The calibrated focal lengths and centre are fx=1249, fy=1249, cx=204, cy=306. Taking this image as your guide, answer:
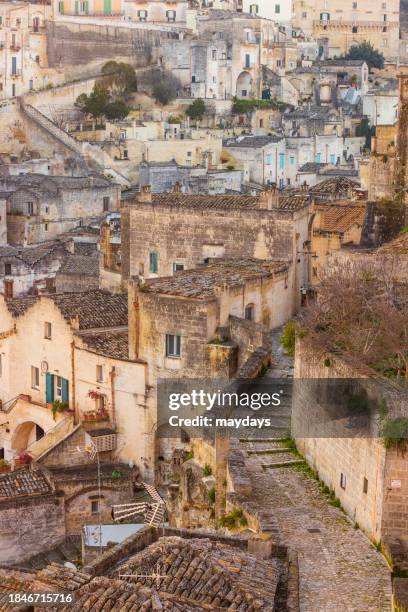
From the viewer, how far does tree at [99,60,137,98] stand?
77.0 m

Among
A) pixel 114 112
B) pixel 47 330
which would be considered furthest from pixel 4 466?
pixel 114 112

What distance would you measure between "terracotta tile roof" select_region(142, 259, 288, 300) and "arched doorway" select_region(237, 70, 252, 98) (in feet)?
179

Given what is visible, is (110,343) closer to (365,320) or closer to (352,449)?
(365,320)

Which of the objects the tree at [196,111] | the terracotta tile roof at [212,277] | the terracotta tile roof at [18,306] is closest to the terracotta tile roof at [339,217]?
the terracotta tile roof at [212,277]

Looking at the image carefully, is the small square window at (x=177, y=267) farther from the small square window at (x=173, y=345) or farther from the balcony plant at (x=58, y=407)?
the small square window at (x=173, y=345)

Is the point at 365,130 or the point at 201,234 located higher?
the point at 365,130

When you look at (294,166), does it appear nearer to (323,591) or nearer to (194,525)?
(194,525)

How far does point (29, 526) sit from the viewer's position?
23.0 metres

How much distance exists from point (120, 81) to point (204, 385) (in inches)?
2246

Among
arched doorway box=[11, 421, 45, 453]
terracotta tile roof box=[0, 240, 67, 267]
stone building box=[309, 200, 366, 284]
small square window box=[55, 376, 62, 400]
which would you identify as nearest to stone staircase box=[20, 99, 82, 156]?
terracotta tile roof box=[0, 240, 67, 267]

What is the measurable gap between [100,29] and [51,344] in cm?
5934

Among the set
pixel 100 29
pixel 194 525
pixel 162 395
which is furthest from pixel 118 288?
pixel 100 29

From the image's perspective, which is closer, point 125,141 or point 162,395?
point 162,395

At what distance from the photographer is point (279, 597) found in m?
12.5
